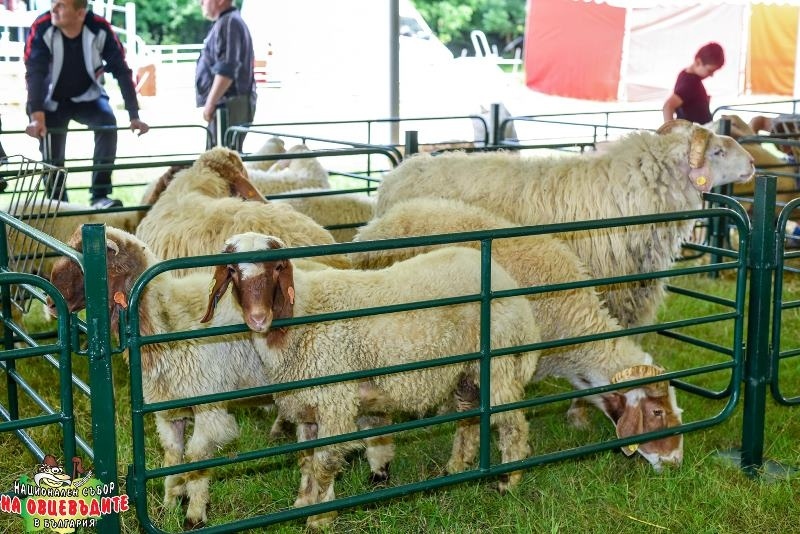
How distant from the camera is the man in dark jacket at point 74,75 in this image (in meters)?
7.31

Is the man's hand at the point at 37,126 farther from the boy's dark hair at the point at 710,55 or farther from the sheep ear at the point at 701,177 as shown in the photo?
the boy's dark hair at the point at 710,55

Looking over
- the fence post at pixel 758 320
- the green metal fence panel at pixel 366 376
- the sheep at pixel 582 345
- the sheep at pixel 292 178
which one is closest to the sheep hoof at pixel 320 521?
the green metal fence panel at pixel 366 376

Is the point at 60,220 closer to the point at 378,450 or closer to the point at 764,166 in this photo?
the point at 378,450

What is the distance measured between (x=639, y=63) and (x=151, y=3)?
10705 mm

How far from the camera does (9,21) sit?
1374 cm

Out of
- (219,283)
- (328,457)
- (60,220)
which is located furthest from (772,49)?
(219,283)

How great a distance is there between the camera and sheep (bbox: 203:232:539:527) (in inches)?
143

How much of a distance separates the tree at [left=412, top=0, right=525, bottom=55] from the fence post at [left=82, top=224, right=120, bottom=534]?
906 inches

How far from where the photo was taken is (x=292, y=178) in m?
6.90

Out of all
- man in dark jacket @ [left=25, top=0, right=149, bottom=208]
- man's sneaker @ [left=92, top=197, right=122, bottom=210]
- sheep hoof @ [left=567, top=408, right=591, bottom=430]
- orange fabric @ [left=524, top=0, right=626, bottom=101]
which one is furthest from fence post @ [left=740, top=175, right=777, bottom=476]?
orange fabric @ [left=524, top=0, right=626, bottom=101]

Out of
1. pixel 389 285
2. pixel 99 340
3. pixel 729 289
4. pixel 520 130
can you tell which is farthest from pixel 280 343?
pixel 520 130

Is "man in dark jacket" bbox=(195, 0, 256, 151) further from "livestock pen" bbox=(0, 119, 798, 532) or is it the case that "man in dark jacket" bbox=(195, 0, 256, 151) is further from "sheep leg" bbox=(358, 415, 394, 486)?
"sheep leg" bbox=(358, 415, 394, 486)

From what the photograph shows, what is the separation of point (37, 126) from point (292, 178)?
1.93 metres

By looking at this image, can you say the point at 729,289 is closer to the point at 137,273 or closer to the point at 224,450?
the point at 224,450
